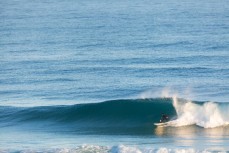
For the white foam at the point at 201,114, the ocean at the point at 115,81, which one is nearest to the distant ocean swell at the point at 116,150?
the ocean at the point at 115,81

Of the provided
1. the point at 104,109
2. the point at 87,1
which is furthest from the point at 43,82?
the point at 87,1

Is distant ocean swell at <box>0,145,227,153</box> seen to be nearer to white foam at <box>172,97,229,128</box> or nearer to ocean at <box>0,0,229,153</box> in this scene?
ocean at <box>0,0,229,153</box>

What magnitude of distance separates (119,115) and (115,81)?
38.1ft

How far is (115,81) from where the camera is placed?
5341 cm

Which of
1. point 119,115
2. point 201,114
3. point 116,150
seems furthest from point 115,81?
point 116,150

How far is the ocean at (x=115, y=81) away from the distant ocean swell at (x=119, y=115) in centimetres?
5

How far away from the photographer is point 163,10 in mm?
98625

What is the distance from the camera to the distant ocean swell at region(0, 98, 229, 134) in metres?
39.6

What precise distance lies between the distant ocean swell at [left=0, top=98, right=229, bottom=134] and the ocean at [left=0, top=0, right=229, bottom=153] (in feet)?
0.16

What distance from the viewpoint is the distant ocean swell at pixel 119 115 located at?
1559 inches

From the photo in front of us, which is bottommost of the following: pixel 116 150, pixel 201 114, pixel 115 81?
pixel 116 150

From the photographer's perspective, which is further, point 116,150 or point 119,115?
point 119,115

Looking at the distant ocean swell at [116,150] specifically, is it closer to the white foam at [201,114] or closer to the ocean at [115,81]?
the ocean at [115,81]

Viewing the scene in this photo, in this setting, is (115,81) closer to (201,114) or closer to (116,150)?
(201,114)
